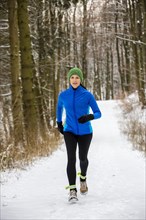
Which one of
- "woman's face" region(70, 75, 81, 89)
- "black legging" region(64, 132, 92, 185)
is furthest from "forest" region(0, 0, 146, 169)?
"woman's face" region(70, 75, 81, 89)

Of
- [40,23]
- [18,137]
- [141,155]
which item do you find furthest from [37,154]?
[40,23]

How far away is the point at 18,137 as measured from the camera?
8812 millimetres

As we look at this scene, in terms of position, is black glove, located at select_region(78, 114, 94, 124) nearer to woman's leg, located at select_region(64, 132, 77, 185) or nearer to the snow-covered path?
woman's leg, located at select_region(64, 132, 77, 185)

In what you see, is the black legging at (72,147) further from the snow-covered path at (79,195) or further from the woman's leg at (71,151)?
the snow-covered path at (79,195)

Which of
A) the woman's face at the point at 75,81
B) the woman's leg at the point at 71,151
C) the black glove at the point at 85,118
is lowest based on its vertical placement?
the woman's leg at the point at 71,151

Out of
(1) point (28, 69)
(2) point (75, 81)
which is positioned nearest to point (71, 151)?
(2) point (75, 81)

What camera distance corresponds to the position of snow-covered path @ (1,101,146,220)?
4.51 metres

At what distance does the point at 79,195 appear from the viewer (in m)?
5.54

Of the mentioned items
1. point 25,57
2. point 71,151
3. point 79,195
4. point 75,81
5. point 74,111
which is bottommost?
point 79,195

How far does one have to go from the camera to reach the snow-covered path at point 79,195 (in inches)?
177

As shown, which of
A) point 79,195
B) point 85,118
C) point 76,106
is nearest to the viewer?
point 85,118

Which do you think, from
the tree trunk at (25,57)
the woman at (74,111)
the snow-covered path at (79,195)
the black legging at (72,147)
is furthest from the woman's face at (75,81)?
the tree trunk at (25,57)

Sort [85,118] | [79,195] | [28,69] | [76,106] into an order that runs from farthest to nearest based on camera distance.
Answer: [28,69]
[79,195]
[76,106]
[85,118]

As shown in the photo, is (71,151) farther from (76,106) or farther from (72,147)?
(76,106)
